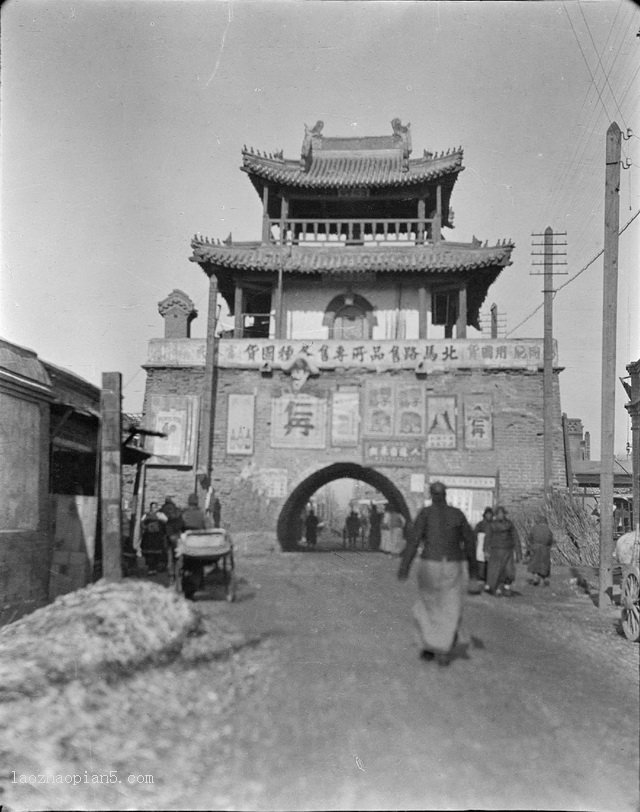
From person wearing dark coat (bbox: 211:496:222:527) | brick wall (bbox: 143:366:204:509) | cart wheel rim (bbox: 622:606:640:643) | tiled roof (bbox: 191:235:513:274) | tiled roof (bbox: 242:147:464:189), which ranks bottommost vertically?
cart wheel rim (bbox: 622:606:640:643)

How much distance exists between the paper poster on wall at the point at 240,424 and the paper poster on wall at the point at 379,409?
0.91 meters

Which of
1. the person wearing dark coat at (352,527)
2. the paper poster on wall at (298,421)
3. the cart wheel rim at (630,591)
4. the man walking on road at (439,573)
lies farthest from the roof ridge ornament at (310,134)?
the cart wheel rim at (630,591)

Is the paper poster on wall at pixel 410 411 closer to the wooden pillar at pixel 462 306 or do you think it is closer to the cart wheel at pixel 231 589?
the wooden pillar at pixel 462 306

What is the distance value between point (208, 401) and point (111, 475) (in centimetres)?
95

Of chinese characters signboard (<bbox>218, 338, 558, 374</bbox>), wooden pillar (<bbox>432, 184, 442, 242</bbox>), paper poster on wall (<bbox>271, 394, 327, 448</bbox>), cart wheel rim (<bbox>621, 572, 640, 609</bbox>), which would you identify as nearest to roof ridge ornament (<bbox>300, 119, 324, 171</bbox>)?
wooden pillar (<bbox>432, 184, 442, 242</bbox>)

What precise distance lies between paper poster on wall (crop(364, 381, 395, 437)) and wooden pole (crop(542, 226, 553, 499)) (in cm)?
109

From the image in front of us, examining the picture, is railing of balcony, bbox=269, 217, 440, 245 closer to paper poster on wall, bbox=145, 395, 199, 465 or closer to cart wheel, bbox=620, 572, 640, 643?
paper poster on wall, bbox=145, 395, 199, 465

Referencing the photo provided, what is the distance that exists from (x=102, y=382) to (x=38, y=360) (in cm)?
75

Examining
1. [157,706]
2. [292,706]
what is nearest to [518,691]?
[292,706]

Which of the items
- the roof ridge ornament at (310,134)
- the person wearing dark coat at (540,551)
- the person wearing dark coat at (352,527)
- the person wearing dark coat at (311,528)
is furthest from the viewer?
the person wearing dark coat at (311,528)

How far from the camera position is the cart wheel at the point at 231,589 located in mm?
4263

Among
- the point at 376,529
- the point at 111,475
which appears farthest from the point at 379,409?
the point at 111,475

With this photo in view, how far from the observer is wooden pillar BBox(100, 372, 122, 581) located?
4.28 m

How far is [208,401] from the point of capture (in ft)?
15.7
